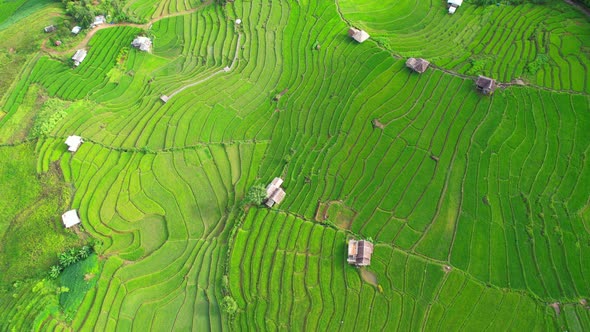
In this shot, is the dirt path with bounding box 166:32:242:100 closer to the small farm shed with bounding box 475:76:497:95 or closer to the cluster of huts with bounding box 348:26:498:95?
the cluster of huts with bounding box 348:26:498:95

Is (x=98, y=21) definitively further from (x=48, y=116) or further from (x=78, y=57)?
(x=48, y=116)

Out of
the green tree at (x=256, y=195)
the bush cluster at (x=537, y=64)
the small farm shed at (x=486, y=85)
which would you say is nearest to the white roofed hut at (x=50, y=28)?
the green tree at (x=256, y=195)

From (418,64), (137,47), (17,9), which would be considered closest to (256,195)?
(418,64)

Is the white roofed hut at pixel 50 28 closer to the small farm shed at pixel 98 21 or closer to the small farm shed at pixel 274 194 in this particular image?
the small farm shed at pixel 98 21

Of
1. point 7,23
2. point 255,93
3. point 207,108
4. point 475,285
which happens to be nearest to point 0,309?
point 207,108

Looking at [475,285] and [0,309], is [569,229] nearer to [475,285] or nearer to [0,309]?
[475,285]


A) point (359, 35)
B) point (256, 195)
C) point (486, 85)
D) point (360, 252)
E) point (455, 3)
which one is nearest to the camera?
point (360, 252)

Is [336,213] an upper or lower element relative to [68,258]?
upper
